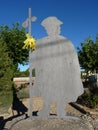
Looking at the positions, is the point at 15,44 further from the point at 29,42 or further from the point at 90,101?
the point at 29,42

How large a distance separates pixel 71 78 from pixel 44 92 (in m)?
0.81

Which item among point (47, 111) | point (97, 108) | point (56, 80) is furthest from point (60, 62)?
point (97, 108)

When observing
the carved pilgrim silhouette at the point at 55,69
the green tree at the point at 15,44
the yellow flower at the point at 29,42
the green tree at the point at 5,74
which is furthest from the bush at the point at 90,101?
the green tree at the point at 15,44

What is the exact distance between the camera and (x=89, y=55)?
124 feet

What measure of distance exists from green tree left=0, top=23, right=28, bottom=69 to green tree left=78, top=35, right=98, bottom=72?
8092mm

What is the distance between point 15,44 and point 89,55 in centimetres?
938

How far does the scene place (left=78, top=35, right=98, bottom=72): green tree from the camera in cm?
3722

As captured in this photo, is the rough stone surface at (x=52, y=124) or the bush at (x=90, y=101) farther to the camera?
the bush at (x=90, y=101)

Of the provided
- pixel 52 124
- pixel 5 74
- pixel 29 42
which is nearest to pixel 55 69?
pixel 29 42

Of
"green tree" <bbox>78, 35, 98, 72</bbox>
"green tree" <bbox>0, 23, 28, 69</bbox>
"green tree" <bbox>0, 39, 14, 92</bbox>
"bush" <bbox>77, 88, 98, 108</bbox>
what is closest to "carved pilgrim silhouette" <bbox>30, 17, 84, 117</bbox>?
"bush" <bbox>77, 88, 98, 108</bbox>

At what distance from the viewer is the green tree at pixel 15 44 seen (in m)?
32.8

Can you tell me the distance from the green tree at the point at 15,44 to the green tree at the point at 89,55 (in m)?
8.09

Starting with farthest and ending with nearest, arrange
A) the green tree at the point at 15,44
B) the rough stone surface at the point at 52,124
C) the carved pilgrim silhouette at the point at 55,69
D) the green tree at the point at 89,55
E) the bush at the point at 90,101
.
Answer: the green tree at the point at 89,55 < the green tree at the point at 15,44 < the bush at the point at 90,101 < the carved pilgrim silhouette at the point at 55,69 < the rough stone surface at the point at 52,124

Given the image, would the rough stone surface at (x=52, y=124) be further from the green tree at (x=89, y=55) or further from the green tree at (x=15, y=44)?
the green tree at (x=89, y=55)
